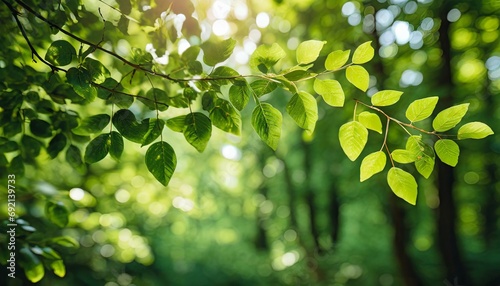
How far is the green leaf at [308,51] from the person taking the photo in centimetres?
79

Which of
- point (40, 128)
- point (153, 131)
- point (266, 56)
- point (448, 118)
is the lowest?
point (448, 118)

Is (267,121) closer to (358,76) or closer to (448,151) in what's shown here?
(358,76)

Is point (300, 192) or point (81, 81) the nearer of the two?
point (81, 81)

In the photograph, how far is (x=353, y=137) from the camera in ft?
2.77

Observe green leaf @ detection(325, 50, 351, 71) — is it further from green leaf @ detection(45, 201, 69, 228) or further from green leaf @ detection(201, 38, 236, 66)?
green leaf @ detection(45, 201, 69, 228)

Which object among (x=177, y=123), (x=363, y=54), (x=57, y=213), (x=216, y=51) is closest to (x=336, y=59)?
(x=363, y=54)

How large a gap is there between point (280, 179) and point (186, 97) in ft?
30.4

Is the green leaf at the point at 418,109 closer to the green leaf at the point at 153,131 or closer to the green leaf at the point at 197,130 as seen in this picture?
the green leaf at the point at 197,130

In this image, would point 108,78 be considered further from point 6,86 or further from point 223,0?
point 223,0

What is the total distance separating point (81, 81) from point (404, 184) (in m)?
0.75

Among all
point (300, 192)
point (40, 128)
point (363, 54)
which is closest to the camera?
point (363, 54)

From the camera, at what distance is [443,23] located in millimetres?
4277

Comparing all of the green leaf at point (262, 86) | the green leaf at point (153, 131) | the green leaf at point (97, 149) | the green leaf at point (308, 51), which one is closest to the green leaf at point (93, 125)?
the green leaf at point (97, 149)

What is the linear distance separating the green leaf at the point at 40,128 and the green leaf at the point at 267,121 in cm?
78
